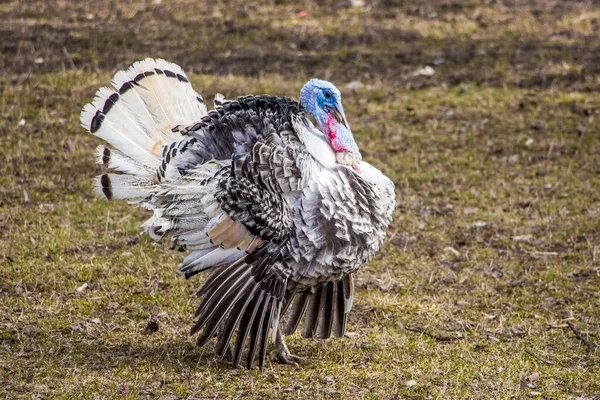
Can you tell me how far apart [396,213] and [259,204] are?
3392 millimetres

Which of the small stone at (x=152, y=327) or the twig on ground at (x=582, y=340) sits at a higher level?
the small stone at (x=152, y=327)

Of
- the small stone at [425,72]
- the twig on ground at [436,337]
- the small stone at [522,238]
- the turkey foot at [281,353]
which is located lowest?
the twig on ground at [436,337]

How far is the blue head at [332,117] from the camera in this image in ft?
18.3

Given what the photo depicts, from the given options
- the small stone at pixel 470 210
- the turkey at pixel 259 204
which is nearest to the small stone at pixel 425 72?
the small stone at pixel 470 210

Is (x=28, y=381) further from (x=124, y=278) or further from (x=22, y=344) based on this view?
(x=124, y=278)

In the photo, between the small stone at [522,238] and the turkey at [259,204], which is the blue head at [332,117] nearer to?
the turkey at [259,204]

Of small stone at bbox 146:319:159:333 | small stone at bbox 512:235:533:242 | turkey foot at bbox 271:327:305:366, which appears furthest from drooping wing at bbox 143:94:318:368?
small stone at bbox 512:235:533:242

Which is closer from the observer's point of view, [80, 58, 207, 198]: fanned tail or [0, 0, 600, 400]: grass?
[0, 0, 600, 400]: grass

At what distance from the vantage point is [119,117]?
6.04 m

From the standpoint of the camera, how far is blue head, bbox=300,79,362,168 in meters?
5.58

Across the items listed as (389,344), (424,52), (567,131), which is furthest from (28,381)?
(424,52)

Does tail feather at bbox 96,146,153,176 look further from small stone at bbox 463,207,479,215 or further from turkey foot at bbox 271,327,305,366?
small stone at bbox 463,207,479,215

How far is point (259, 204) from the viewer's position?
207 inches

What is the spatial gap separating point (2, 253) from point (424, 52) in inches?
298
